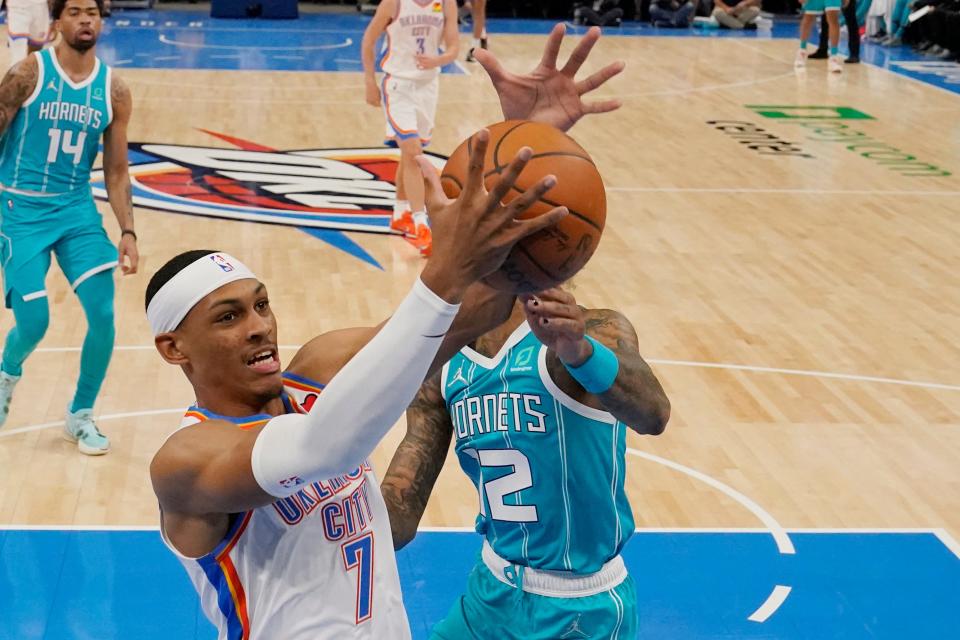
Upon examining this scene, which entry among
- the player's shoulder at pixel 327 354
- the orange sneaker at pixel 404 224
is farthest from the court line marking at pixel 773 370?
the player's shoulder at pixel 327 354

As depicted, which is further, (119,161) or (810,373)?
(810,373)

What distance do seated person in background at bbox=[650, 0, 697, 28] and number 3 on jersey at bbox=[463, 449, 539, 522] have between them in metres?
22.9

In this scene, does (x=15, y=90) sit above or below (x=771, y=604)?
above

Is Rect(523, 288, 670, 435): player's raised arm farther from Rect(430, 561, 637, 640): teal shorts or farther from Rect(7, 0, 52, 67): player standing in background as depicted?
Rect(7, 0, 52, 67): player standing in background

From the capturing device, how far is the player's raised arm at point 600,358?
3.10 meters

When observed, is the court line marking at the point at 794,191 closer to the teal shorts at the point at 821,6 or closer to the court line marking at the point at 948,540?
the court line marking at the point at 948,540

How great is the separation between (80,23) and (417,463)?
3.67 metres

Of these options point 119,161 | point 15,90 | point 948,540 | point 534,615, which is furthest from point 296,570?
point 15,90

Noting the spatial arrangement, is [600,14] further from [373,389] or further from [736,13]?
[373,389]

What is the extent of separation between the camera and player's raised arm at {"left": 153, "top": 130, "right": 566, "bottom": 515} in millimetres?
2352

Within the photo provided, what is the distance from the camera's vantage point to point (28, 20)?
49.2ft

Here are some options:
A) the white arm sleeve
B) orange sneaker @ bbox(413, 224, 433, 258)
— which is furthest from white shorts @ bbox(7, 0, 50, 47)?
the white arm sleeve

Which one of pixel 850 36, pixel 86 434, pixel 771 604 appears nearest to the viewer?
pixel 771 604

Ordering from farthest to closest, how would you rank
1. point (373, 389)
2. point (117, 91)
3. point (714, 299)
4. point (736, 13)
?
point (736, 13), point (714, 299), point (117, 91), point (373, 389)
